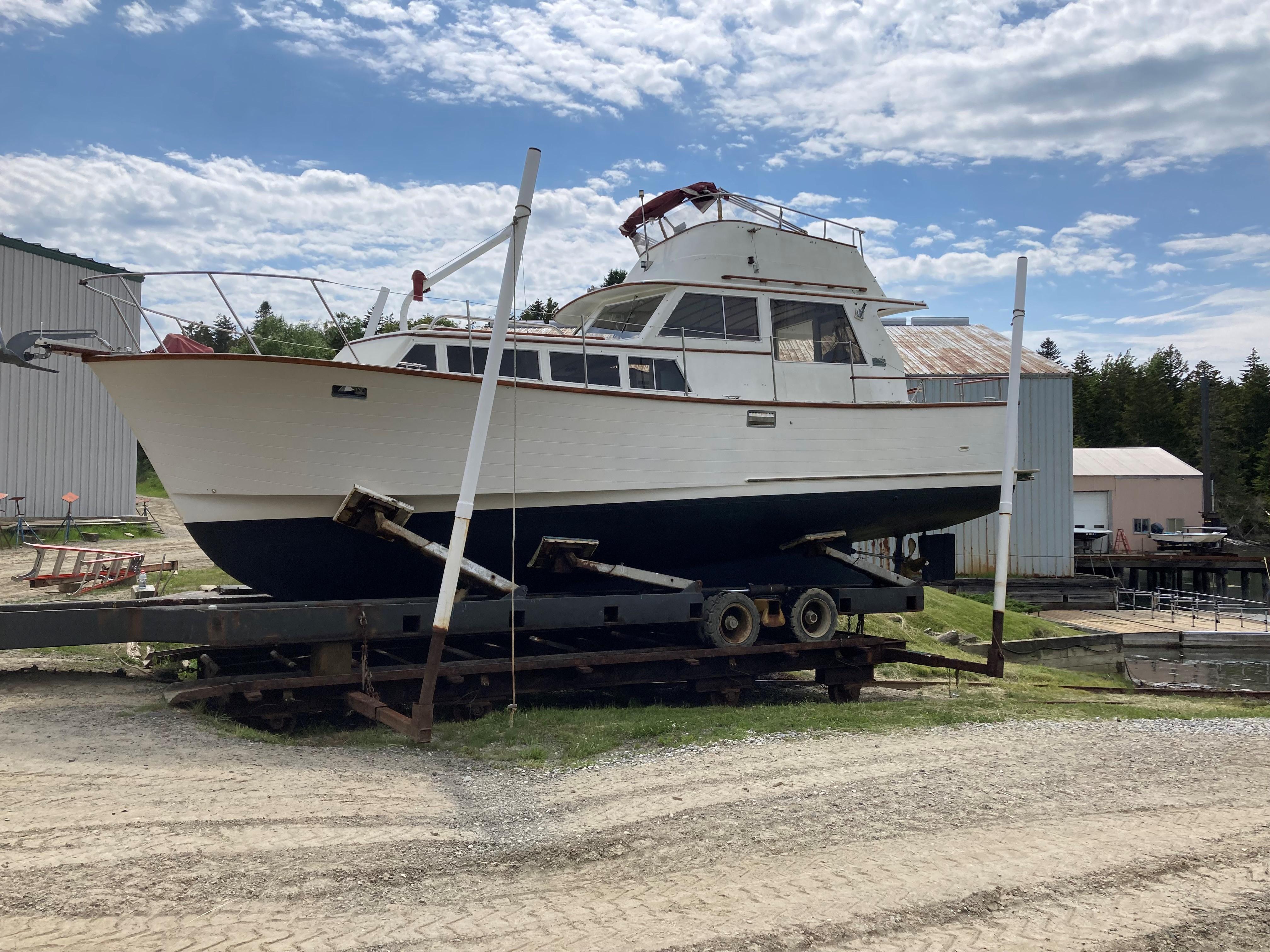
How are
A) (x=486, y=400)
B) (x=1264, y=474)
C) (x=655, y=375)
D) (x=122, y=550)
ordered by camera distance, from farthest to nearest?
(x=1264, y=474) → (x=122, y=550) → (x=655, y=375) → (x=486, y=400)

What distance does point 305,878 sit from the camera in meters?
3.90

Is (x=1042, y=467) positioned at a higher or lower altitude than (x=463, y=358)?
lower

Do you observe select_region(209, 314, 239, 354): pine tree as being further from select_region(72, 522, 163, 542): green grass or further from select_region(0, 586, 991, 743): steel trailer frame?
select_region(72, 522, 163, 542): green grass

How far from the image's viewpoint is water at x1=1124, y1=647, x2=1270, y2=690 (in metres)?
16.0

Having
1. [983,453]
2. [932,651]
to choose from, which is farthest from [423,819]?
[932,651]

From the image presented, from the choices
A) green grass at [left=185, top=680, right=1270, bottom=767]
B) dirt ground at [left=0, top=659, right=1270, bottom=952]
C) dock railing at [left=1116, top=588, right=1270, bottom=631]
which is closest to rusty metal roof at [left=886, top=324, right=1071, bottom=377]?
dock railing at [left=1116, top=588, right=1270, bottom=631]

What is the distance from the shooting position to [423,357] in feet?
25.5

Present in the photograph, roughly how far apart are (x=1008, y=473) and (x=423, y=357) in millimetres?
5784

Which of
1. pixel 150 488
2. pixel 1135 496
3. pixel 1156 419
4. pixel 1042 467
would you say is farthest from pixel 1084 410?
pixel 150 488

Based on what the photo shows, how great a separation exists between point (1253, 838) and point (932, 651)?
26.8ft

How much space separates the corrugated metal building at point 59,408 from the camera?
63.0 feet

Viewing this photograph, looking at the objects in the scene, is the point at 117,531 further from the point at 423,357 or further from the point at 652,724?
the point at 652,724

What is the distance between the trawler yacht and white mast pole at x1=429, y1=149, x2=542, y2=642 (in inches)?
35.7

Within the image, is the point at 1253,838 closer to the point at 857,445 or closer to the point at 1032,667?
the point at 857,445
